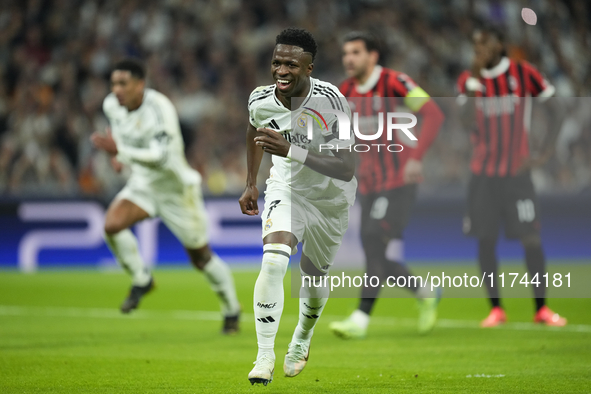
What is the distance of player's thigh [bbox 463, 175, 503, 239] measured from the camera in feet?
27.4

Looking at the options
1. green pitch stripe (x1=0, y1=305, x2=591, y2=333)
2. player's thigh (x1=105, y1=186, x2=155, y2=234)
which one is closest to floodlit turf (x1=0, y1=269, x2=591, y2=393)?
green pitch stripe (x1=0, y1=305, x2=591, y2=333)

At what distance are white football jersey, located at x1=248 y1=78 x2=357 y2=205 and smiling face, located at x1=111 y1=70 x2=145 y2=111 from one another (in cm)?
342

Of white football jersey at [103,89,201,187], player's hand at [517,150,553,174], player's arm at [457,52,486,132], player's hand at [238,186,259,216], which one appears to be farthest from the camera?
player's arm at [457,52,486,132]

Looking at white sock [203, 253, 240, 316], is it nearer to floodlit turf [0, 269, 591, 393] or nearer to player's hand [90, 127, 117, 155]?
floodlit turf [0, 269, 591, 393]

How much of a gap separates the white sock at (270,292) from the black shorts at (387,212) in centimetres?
294

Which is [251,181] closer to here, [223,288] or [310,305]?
[310,305]

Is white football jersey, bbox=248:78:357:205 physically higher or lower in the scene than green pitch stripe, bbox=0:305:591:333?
higher

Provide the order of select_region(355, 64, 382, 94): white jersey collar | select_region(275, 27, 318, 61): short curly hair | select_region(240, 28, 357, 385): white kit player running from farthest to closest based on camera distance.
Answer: select_region(355, 64, 382, 94): white jersey collar, select_region(275, 27, 318, 61): short curly hair, select_region(240, 28, 357, 385): white kit player running

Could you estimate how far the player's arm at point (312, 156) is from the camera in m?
4.59

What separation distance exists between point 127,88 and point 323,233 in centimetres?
384

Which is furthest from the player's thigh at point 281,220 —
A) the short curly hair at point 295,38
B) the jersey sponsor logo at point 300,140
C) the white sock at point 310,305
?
the short curly hair at point 295,38

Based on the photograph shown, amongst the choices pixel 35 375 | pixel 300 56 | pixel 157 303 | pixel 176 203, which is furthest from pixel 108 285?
pixel 300 56

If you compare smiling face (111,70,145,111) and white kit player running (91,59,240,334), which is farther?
smiling face (111,70,145,111)

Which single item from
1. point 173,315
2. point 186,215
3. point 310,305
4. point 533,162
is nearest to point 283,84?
point 310,305
